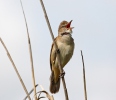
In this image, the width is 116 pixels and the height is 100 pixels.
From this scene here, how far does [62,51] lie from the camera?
22.4 ft

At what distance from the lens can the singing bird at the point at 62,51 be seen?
6852 millimetres

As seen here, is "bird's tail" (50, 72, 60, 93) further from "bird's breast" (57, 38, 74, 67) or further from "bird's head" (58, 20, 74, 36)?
"bird's head" (58, 20, 74, 36)

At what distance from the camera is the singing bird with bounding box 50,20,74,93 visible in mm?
6852

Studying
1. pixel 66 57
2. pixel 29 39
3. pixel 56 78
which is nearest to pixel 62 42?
pixel 66 57

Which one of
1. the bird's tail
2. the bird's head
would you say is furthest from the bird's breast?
the bird's tail

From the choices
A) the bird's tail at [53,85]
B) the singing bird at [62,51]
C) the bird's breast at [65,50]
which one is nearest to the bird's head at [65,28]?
the singing bird at [62,51]

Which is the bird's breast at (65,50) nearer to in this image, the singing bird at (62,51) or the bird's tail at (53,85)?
the singing bird at (62,51)

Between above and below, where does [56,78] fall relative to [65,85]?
above

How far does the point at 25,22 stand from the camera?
3752 millimetres

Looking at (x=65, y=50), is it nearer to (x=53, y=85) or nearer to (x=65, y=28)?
(x=65, y=28)

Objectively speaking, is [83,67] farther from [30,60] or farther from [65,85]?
[30,60]

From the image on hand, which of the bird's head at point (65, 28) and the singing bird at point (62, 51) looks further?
the bird's head at point (65, 28)

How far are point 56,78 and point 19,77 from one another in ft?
11.3

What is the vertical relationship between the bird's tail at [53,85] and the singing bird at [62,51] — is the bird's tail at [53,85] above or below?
below
